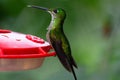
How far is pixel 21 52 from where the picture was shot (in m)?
2.92

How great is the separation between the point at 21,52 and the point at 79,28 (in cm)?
262

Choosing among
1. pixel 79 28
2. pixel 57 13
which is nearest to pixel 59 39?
pixel 57 13

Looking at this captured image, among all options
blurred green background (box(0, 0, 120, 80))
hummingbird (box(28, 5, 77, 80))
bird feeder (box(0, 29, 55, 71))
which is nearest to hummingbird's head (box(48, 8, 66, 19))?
hummingbird (box(28, 5, 77, 80))

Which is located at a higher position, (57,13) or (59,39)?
(57,13)

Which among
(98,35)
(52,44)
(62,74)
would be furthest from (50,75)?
(52,44)

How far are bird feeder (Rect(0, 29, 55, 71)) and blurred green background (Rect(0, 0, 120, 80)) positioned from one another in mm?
1585

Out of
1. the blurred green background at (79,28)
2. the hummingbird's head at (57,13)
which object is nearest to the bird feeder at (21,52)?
the hummingbird's head at (57,13)

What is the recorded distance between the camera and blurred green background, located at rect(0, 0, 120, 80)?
15.8ft

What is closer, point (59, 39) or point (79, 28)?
point (59, 39)

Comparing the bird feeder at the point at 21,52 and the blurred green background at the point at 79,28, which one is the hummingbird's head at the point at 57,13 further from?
the blurred green background at the point at 79,28

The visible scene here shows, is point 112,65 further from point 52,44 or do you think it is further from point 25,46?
point 25,46

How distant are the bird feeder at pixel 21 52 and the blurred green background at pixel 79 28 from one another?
1.58 meters

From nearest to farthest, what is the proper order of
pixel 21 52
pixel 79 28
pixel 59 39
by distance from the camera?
pixel 21 52 < pixel 59 39 < pixel 79 28

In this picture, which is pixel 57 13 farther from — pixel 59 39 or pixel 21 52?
pixel 21 52
